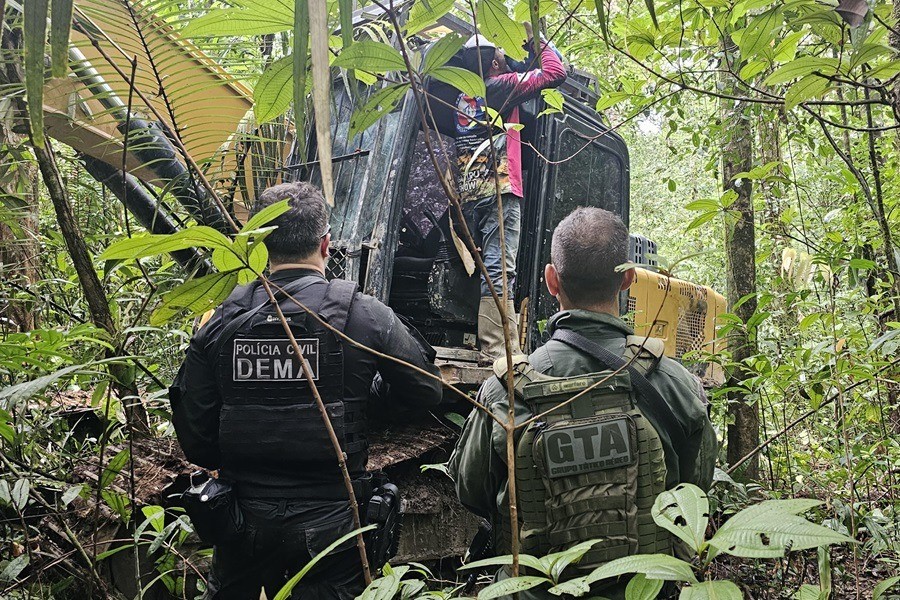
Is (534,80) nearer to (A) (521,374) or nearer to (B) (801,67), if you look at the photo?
(B) (801,67)

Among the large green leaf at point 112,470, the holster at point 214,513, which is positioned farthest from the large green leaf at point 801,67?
the large green leaf at point 112,470

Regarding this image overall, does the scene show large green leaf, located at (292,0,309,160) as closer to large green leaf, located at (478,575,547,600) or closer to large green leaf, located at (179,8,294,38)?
large green leaf, located at (179,8,294,38)

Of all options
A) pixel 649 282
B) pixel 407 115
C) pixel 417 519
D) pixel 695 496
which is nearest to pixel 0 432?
pixel 695 496

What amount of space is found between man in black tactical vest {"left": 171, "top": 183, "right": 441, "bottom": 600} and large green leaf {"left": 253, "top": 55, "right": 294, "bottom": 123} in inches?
40.0

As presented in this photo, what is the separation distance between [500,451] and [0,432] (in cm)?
118

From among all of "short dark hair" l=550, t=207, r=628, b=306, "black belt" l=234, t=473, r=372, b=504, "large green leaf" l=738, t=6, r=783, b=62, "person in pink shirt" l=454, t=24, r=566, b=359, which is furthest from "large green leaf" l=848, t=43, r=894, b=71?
"person in pink shirt" l=454, t=24, r=566, b=359

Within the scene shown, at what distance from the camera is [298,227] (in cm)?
227

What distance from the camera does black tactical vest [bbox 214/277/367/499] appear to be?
2.12m

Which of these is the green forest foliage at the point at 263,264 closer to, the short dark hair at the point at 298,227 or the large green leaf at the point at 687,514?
the large green leaf at the point at 687,514

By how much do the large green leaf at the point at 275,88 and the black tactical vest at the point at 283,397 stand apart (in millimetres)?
1148

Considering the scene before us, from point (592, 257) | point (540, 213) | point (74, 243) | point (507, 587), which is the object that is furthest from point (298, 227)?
point (540, 213)

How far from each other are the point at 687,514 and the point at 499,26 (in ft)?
2.69

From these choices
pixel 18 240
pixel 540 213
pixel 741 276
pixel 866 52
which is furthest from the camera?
pixel 741 276

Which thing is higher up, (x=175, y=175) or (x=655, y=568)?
(x=175, y=175)
